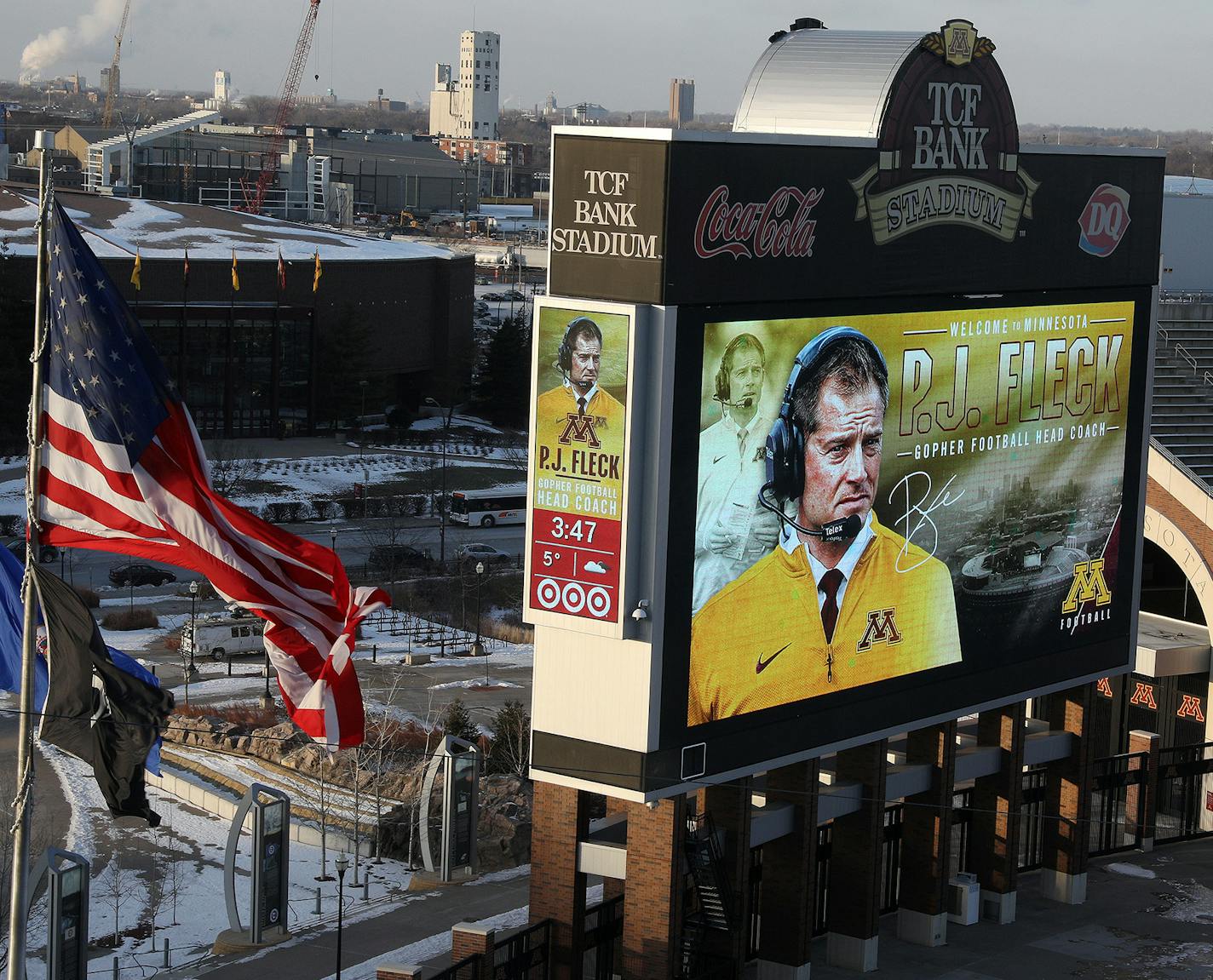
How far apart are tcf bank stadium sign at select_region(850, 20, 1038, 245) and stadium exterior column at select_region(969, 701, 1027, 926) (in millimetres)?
9211

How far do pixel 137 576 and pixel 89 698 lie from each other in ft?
167

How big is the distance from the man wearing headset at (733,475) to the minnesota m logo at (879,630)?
2.89 metres

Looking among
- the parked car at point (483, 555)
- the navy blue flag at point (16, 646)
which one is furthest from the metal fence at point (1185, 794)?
the parked car at point (483, 555)

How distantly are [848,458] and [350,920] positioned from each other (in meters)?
13.1

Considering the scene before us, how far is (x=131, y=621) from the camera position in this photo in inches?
2403

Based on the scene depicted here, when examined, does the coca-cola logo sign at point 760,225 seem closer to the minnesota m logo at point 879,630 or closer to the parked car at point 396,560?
the minnesota m logo at point 879,630

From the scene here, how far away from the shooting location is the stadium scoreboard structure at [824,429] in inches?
939

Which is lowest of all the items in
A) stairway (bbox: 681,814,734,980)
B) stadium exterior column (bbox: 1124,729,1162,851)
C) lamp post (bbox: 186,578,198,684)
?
lamp post (bbox: 186,578,198,684)

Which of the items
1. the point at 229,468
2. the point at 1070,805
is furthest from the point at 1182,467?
the point at 229,468

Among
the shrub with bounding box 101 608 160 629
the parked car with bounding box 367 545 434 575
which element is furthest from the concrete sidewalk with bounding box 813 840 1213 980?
the parked car with bounding box 367 545 434 575

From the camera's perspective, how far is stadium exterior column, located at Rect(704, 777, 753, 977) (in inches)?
1084

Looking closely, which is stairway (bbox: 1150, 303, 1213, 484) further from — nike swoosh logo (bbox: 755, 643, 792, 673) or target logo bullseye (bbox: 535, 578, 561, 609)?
target logo bullseye (bbox: 535, 578, 561, 609)

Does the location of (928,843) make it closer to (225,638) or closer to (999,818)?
(999,818)
